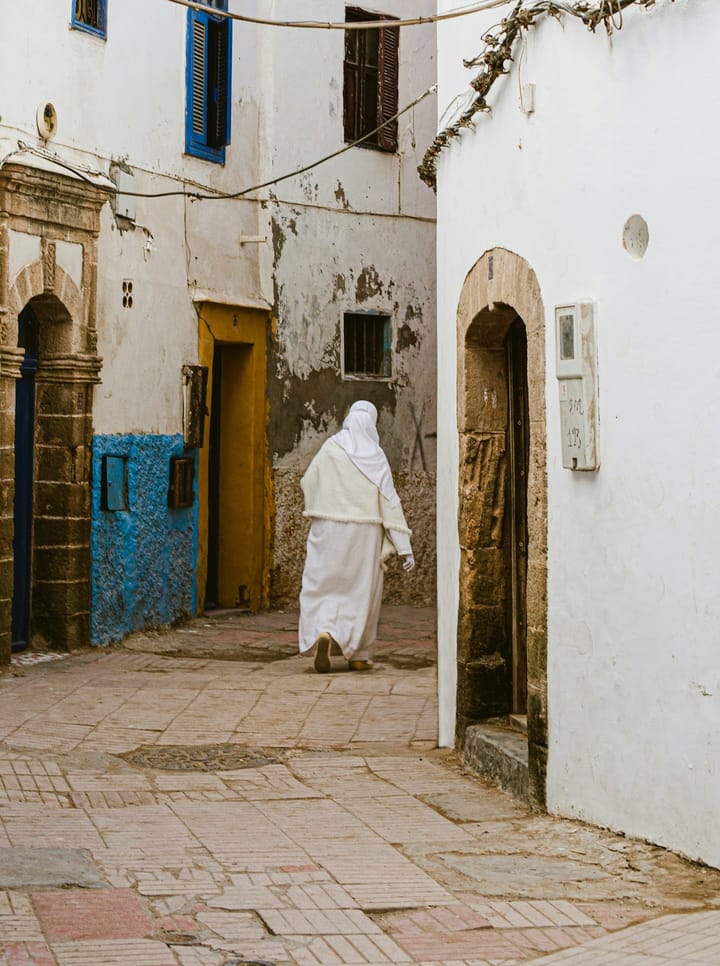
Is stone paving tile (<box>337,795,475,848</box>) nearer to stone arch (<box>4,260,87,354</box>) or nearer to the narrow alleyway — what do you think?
the narrow alleyway

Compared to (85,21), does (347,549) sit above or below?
below

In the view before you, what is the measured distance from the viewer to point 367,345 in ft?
51.8

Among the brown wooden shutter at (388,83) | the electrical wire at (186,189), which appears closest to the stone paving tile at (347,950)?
the electrical wire at (186,189)

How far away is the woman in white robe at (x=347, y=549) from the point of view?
10758mm

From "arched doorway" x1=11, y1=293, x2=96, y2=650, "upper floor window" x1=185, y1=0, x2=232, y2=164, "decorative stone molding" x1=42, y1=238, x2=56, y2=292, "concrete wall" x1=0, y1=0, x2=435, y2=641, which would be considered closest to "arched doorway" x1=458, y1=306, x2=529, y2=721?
"concrete wall" x1=0, y1=0, x2=435, y2=641

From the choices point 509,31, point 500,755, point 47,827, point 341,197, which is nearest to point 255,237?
point 341,197

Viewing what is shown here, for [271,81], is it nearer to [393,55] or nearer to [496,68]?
[393,55]

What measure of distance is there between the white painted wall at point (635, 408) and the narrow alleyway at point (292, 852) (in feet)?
1.16

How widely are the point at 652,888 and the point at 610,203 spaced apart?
2549 millimetres

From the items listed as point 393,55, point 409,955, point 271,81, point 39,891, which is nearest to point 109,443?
point 271,81

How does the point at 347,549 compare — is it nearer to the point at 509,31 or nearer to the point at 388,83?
the point at 509,31

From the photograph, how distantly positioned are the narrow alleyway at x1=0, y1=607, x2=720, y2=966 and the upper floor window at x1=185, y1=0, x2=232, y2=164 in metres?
5.98

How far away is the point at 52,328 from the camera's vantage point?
11.6 m

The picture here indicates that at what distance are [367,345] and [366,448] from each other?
488cm
